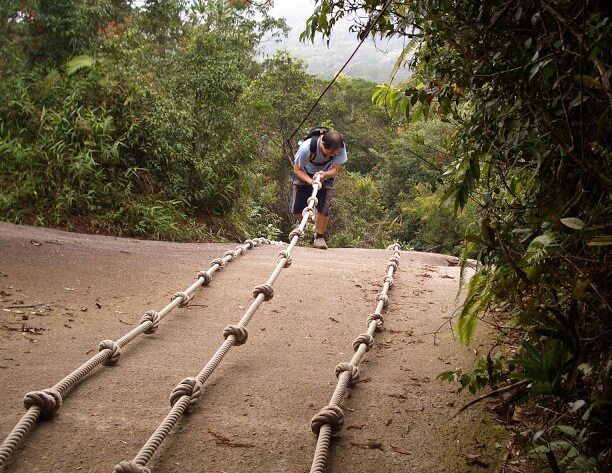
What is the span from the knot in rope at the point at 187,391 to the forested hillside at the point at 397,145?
0.91 m

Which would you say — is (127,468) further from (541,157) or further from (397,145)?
(397,145)

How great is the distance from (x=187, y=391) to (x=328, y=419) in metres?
0.51

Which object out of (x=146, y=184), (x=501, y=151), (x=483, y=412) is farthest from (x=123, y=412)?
(x=146, y=184)

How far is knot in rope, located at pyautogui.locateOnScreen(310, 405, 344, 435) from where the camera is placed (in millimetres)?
1913

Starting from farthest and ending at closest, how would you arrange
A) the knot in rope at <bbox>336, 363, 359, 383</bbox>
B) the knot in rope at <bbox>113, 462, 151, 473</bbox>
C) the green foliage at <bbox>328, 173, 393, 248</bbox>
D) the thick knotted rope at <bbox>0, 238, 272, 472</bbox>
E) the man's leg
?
the green foliage at <bbox>328, 173, 393, 248</bbox>
the man's leg
the knot in rope at <bbox>336, 363, 359, 383</bbox>
the thick knotted rope at <bbox>0, 238, 272, 472</bbox>
the knot in rope at <bbox>113, 462, 151, 473</bbox>

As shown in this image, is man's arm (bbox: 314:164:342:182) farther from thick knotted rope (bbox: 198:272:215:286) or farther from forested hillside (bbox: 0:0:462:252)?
thick knotted rope (bbox: 198:272:215:286)

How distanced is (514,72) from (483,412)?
1.14m

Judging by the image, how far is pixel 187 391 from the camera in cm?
207

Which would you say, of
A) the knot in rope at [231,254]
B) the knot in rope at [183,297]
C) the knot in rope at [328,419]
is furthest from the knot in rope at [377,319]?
the knot in rope at [231,254]

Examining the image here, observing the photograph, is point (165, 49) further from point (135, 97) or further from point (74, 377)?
point (74, 377)

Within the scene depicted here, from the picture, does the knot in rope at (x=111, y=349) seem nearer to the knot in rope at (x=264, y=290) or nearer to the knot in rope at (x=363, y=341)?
the knot in rope at (x=264, y=290)

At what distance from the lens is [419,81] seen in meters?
2.33

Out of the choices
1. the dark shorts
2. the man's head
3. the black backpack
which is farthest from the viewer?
the dark shorts

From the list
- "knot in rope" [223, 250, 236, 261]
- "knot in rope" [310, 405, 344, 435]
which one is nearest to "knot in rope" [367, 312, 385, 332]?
"knot in rope" [310, 405, 344, 435]
